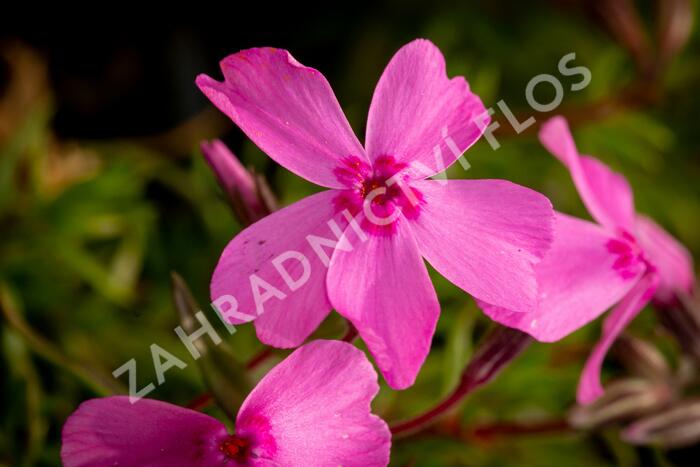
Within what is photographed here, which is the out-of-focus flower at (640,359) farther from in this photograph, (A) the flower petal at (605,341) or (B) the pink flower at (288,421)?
(B) the pink flower at (288,421)

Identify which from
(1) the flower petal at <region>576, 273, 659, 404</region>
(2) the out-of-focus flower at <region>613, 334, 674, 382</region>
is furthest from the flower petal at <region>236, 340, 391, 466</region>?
(2) the out-of-focus flower at <region>613, 334, 674, 382</region>

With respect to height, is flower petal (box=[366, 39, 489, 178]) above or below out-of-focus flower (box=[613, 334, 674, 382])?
above

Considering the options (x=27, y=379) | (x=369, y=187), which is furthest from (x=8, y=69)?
(x=369, y=187)

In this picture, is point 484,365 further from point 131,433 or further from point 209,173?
point 209,173

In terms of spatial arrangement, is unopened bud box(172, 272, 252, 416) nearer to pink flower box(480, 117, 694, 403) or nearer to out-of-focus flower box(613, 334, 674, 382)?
pink flower box(480, 117, 694, 403)

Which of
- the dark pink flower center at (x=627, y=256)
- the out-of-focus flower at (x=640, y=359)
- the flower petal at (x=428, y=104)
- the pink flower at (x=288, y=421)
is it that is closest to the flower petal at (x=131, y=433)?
the pink flower at (x=288, y=421)

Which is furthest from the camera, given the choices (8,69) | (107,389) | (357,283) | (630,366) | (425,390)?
(8,69)

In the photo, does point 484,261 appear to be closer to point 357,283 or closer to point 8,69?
point 357,283
